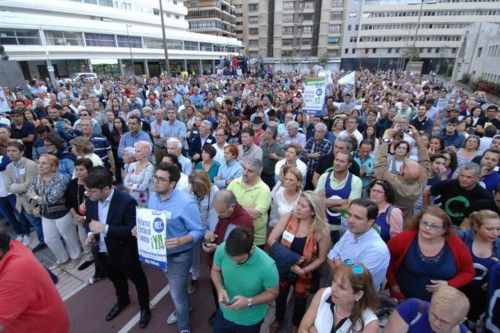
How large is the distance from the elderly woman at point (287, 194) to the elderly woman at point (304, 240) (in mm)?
540

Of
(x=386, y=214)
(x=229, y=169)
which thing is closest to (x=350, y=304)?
(x=386, y=214)

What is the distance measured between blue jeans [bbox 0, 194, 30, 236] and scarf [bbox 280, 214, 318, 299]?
16.9 ft

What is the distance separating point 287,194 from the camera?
3.68 meters

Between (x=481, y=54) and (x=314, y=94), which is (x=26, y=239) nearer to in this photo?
(x=314, y=94)

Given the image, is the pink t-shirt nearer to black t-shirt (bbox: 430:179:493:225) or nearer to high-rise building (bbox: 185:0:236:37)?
black t-shirt (bbox: 430:179:493:225)

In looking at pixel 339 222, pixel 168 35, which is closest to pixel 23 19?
pixel 168 35

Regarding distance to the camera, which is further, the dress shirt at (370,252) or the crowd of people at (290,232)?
the dress shirt at (370,252)

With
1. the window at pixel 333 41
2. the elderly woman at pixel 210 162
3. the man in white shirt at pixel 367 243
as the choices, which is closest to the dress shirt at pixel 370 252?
the man in white shirt at pixel 367 243

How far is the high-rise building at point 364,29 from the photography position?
200 feet

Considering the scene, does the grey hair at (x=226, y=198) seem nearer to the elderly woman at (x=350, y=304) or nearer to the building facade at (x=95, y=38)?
the elderly woman at (x=350, y=304)

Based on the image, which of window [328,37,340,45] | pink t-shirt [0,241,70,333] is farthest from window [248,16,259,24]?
pink t-shirt [0,241,70,333]

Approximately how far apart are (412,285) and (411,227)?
0.57 meters

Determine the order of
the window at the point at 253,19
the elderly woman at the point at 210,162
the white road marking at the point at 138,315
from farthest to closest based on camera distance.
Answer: the window at the point at 253,19, the elderly woman at the point at 210,162, the white road marking at the point at 138,315

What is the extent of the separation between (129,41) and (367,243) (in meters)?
49.5
